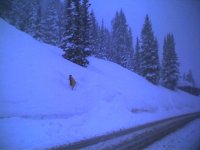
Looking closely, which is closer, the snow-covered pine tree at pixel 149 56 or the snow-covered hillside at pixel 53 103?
the snow-covered hillside at pixel 53 103

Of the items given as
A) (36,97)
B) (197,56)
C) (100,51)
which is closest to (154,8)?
(197,56)

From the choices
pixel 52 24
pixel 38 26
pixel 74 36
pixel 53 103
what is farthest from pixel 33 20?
pixel 53 103

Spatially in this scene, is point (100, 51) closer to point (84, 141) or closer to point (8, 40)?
point (8, 40)

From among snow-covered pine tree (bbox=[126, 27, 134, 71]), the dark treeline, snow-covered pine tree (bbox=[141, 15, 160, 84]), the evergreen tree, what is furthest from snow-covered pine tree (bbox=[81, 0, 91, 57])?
snow-covered pine tree (bbox=[126, 27, 134, 71])

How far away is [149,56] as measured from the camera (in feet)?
143

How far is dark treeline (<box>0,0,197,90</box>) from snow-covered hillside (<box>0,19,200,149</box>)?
3.74m

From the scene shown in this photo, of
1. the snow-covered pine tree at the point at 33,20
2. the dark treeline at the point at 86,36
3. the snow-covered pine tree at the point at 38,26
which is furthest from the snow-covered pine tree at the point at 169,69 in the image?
the snow-covered pine tree at the point at 33,20

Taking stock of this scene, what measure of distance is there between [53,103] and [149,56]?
28362 mm

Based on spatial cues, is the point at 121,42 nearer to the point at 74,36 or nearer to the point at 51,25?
the point at 51,25

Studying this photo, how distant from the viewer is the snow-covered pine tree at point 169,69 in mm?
37844

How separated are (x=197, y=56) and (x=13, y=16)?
107 ft

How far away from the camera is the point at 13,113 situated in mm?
14422

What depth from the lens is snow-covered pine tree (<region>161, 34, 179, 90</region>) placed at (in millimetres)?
37844

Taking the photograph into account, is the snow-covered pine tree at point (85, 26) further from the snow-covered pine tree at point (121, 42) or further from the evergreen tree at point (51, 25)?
the snow-covered pine tree at point (121, 42)
